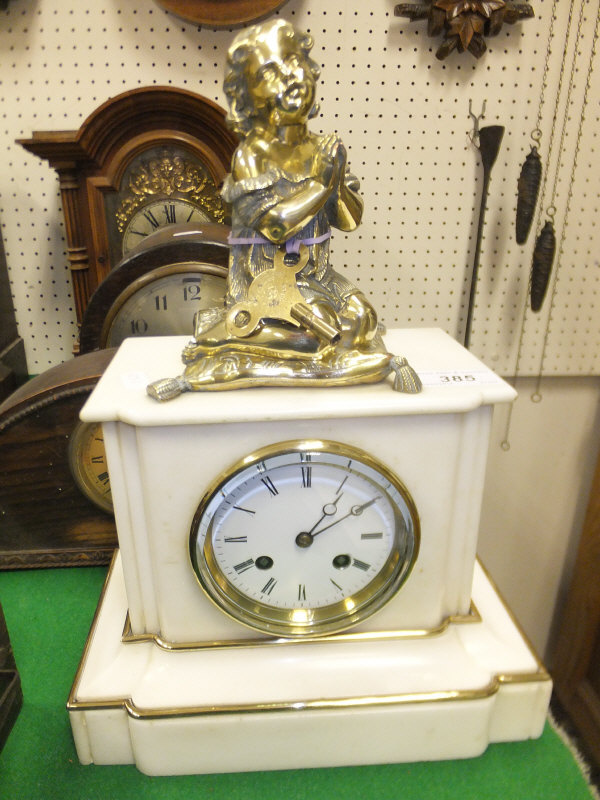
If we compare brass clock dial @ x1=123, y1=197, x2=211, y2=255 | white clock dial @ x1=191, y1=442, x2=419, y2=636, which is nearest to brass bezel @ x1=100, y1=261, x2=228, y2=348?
brass clock dial @ x1=123, y1=197, x2=211, y2=255

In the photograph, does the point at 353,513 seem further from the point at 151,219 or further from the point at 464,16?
the point at 464,16

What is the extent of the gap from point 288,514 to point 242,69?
0.56 m

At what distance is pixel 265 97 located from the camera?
0.70 m

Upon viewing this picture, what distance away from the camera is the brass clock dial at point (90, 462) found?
3.30 ft

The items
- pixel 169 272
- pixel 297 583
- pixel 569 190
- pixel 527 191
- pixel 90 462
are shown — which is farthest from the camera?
pixel 569 190

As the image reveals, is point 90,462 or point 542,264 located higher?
point 542,264

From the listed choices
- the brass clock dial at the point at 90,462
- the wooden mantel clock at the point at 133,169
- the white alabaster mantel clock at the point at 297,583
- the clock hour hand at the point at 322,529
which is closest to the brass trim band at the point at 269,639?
the white alabaster mantel clock at the point at 297,583

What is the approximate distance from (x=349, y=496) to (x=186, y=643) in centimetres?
33

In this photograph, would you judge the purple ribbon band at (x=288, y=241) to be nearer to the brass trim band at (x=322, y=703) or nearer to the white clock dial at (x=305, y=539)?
the white clock dial at (x=305, y=539)

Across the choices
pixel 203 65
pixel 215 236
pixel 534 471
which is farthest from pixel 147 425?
pixel 534 471

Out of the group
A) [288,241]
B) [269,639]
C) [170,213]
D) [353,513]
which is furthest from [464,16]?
[269,639]

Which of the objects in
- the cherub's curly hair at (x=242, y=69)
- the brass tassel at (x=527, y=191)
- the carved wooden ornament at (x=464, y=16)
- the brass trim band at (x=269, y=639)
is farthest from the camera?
the brass tassel at (x=527, y=191)

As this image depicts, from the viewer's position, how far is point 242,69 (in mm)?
699

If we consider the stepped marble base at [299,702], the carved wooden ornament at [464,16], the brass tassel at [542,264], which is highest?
the carved wooden ornament at [464,16]
